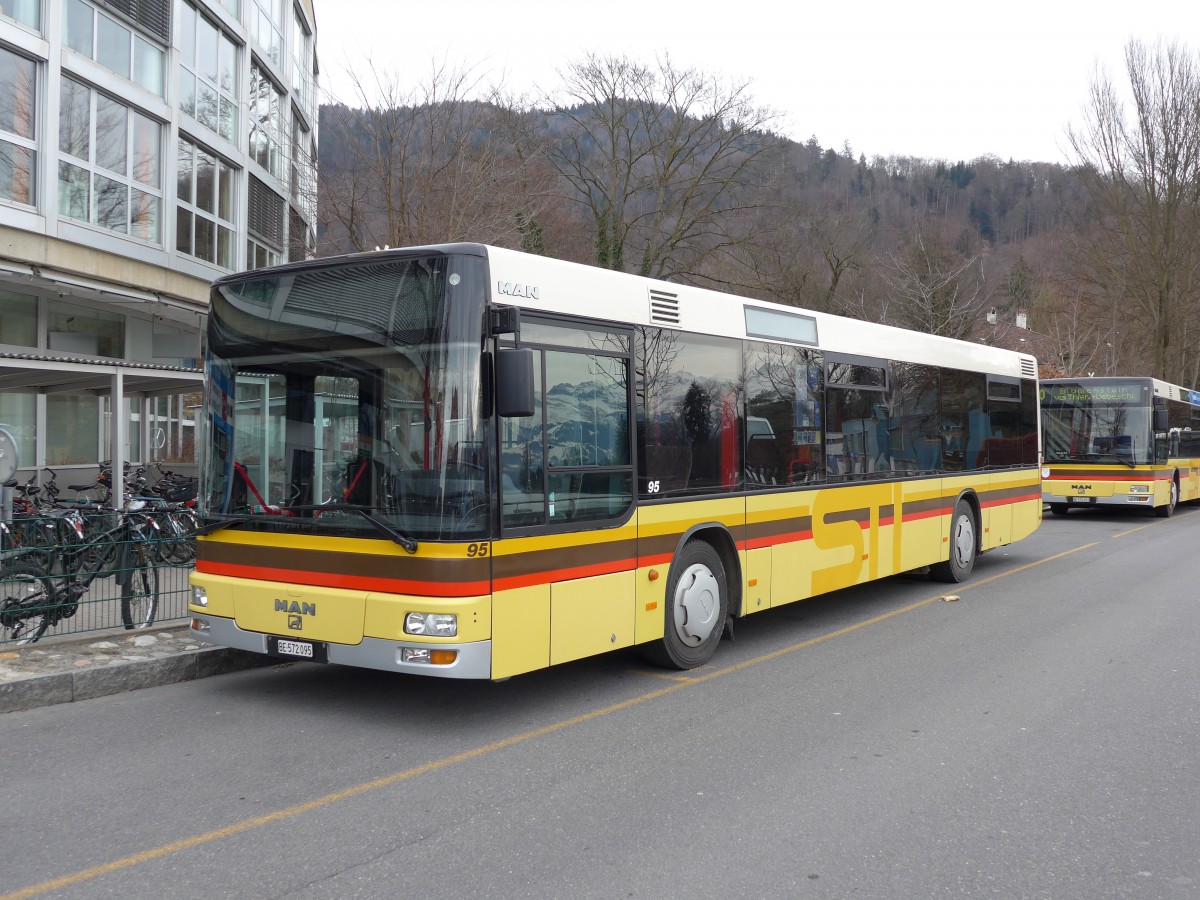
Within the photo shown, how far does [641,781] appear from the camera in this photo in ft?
16.5

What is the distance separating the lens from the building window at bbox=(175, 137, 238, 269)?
1820cm

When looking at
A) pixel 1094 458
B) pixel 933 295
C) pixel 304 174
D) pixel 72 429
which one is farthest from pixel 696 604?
pixel 933 295

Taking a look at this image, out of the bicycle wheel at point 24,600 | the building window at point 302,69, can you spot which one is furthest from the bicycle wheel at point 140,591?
the building window at point 302,69

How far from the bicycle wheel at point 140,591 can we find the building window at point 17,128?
8.31 metres

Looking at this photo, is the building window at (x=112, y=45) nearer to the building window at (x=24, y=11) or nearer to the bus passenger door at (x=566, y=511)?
the building window at (x=24, y=11)

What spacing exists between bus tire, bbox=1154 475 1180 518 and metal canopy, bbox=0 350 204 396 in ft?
68.1

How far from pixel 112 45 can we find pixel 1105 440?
20.3m

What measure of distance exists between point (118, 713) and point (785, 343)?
592 cm

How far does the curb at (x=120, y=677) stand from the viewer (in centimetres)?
634

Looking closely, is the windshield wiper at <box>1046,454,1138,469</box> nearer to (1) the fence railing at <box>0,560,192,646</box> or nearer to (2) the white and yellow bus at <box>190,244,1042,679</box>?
(2) the white and yellow bus at <box>190,244,1042,679</box>

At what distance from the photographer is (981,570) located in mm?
13398

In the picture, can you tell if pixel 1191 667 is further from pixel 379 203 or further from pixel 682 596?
pixel 379 203

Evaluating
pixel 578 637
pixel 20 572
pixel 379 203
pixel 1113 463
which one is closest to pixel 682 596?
pixel 578 637

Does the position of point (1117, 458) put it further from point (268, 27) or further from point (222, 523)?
point (268, 27)
